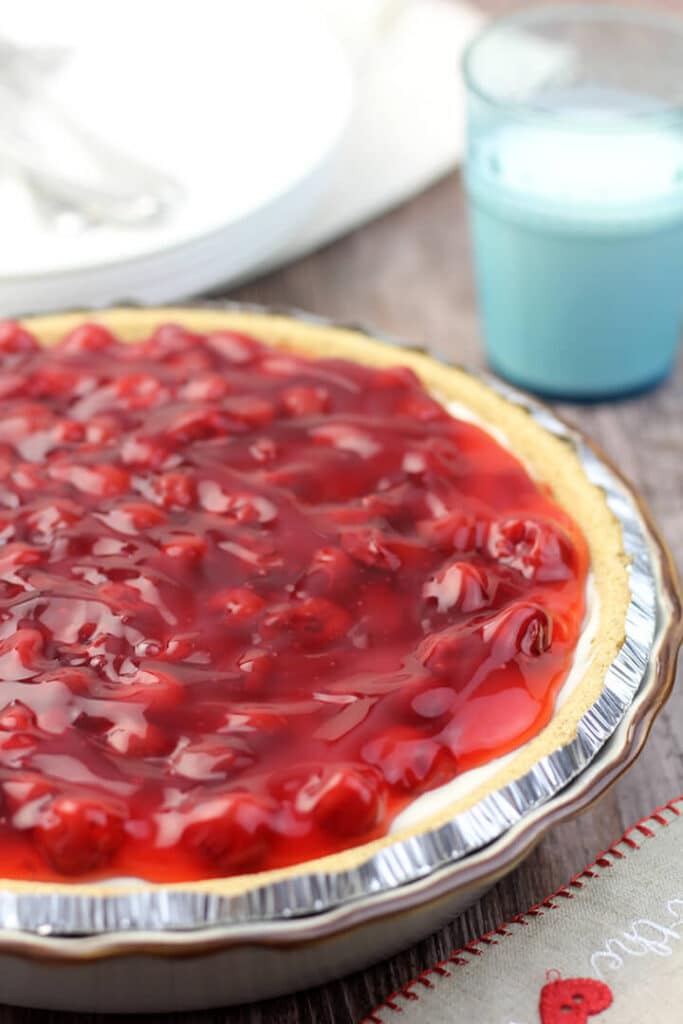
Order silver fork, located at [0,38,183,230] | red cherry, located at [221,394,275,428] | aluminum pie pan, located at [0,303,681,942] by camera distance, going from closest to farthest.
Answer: aluminum pie pan, located at [0,303,681,942], red cherry, located at [221,394,275,428], silver fork, located at [0,38,183,230]

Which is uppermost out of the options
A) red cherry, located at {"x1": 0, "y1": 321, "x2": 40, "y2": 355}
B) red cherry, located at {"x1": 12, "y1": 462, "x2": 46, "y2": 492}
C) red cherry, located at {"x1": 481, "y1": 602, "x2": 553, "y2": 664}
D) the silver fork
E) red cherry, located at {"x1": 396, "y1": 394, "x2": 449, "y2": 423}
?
red cherry, located at {"x1": 481, "y1": 602, "x2": 553, "y2": 664}

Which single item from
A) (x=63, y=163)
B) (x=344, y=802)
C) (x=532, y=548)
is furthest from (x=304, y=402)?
(x=63, y=163)

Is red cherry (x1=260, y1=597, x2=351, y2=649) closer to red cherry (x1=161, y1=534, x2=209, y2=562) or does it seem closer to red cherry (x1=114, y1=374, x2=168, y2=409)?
red cherry (x1=161, y1=534, x2=209, y2=562)

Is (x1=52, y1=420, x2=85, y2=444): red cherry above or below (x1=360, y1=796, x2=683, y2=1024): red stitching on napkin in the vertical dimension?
above

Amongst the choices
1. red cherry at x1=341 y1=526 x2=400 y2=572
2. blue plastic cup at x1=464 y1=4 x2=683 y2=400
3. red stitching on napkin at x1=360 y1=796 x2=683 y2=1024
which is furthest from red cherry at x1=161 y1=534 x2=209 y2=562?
blue plastic cup at x1=464 y1=4 x2=683 y2=400

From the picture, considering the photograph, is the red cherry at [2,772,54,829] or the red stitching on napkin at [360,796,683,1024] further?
the red stitching on napkin at [360,796,683,1024]

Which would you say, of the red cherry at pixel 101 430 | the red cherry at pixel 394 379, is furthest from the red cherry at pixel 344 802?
the red cherry at pixel 394 379

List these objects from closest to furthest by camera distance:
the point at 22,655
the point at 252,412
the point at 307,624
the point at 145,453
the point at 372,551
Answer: the point at 22,655 → the point at 307,624 → the point at 372,551 → the point at 145,453 → the point at 252,412

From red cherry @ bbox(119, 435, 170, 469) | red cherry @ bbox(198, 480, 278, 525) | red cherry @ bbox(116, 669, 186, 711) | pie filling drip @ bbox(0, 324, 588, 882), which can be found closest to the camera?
pie filling drip @ bbox(0, 324, 588, 882)

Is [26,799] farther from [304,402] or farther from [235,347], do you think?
[235,347]
